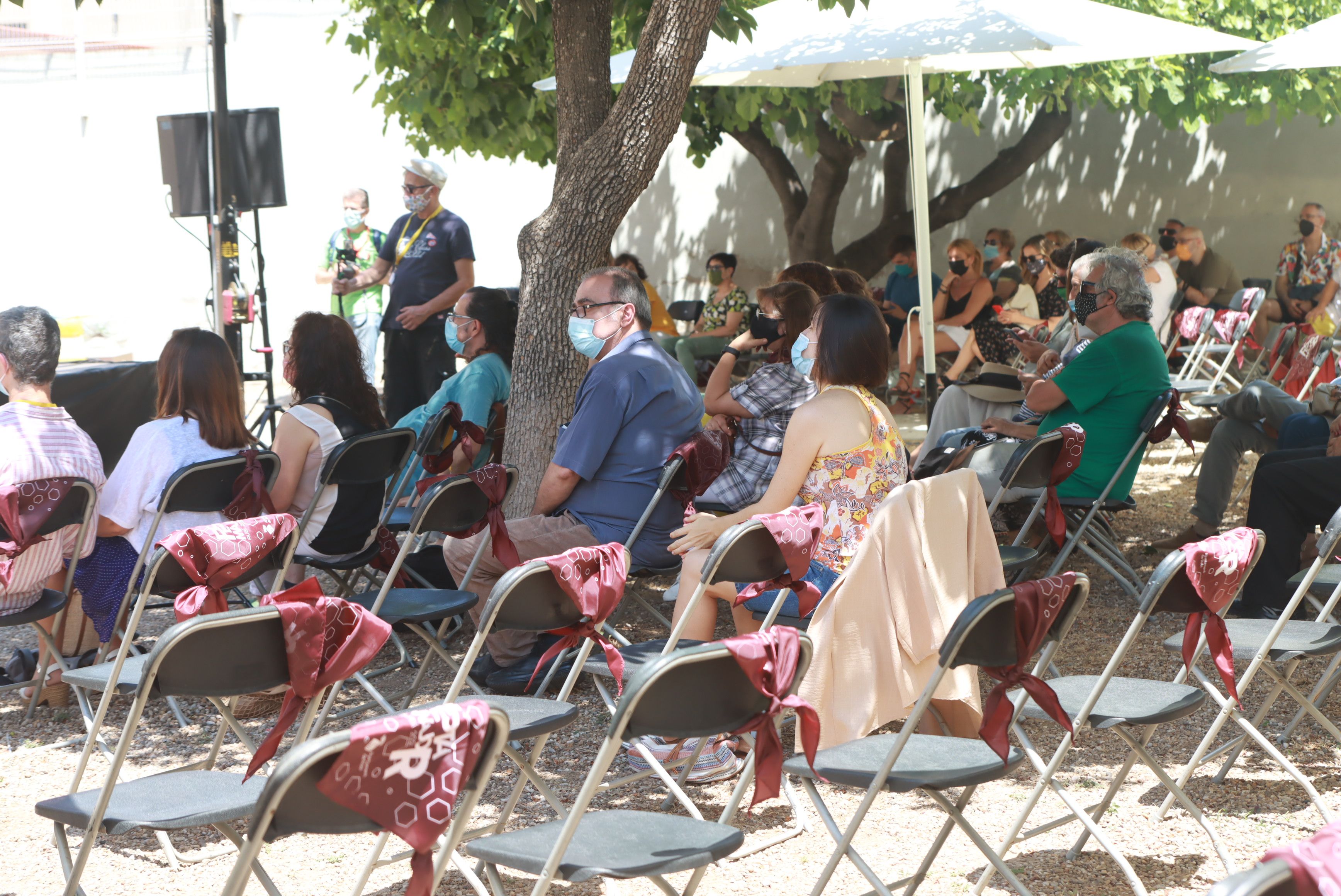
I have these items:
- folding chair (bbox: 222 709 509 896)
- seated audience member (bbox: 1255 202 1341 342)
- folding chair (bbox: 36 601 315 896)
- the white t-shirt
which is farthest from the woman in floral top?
folding chair (bbox: 222 709 509 896)

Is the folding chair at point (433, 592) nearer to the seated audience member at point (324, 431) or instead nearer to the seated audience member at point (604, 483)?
the seated audience member at point (604, 483)

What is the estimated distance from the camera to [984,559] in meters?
3.49

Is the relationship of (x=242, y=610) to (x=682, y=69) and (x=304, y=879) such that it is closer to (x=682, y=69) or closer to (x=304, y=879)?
(x=304, y=879)

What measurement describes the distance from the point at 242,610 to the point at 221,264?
6440 millimetres

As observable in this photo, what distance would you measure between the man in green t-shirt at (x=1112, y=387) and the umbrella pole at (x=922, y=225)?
1.62 metres

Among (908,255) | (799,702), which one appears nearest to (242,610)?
(799,702)

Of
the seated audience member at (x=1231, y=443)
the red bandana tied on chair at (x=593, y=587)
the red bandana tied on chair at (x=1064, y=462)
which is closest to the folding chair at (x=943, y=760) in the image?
the red bandana tied on chair at (x=593, y=587)


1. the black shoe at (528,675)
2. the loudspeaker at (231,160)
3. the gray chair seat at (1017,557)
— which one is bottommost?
the black shoe at (528,675)

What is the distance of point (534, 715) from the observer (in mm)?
2955

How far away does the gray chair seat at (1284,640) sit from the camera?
344 centimetres

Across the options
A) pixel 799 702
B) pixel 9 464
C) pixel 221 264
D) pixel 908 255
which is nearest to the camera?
pixel 799 702

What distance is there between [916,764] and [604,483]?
6.57 feet

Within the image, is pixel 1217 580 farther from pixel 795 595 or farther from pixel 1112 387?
pixel 1112 387

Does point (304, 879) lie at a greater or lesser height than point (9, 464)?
lesser
